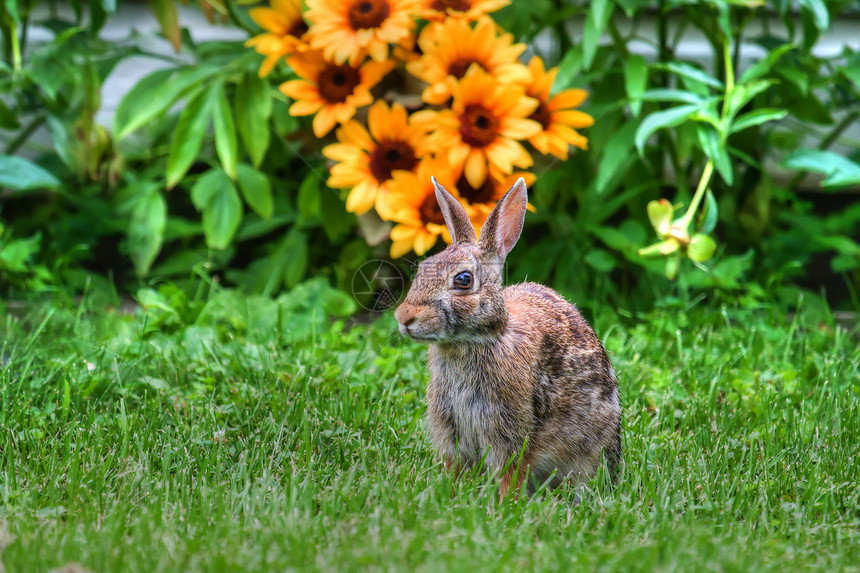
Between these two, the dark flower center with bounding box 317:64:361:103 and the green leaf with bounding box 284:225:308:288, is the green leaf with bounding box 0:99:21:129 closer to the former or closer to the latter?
the green leaf with bounding box 284:225:308:288

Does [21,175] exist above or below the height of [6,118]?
below

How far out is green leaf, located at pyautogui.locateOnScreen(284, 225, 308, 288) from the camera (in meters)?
3.98

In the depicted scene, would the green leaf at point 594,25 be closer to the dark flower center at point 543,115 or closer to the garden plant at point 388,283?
the garden plant at point 388,283

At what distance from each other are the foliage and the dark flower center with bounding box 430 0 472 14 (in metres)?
0.04

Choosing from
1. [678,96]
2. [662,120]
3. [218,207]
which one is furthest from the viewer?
[218,207]

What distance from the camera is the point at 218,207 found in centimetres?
379

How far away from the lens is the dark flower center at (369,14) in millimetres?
3191

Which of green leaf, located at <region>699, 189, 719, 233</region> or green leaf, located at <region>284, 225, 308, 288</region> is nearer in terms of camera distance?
green leaf, located at <region>699, 189, 719, 233</region>

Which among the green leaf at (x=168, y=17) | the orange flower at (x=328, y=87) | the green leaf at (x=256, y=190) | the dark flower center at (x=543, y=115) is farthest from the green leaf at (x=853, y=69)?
the green leaf at (x=168, y=17)

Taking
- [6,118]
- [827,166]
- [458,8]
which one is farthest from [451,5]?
[6,118]

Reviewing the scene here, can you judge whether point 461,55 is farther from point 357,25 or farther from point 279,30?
point 279,30

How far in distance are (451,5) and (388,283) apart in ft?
3.51

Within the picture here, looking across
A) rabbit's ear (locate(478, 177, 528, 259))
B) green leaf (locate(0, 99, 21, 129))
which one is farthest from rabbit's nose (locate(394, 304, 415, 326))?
green leaf (locate(0, 99, 21, 129))
